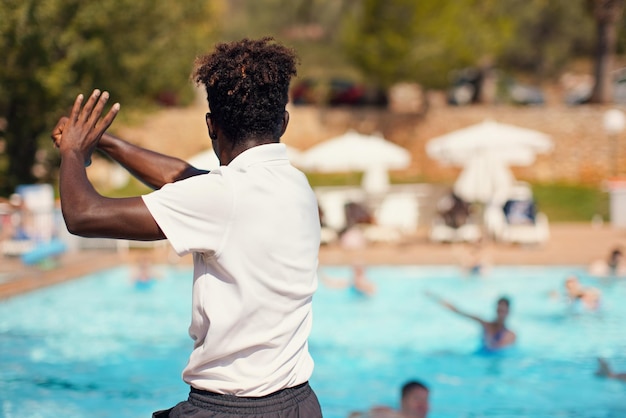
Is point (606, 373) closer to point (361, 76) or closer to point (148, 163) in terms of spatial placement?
point (148, 163)

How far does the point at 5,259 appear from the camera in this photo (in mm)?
13836

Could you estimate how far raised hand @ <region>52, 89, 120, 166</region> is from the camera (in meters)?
2.41

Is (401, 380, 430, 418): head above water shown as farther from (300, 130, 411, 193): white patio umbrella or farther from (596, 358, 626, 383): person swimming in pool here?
(300, 130, 411, 193): white patio umbrella

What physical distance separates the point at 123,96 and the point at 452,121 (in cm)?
1463

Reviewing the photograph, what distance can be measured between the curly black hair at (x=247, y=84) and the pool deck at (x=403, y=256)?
1006cm

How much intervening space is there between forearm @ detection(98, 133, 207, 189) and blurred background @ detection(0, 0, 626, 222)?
8102 millimetres

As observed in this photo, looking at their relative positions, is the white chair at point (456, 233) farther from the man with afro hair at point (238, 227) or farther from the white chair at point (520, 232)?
the man with afro hair at point (238, 227)

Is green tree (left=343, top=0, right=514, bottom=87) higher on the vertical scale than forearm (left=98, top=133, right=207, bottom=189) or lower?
higher

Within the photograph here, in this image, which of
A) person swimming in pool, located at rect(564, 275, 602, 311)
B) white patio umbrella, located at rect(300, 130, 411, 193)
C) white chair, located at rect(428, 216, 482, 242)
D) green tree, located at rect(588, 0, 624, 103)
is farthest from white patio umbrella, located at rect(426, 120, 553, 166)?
green tree, located at rect(588, 0, 624, 103)

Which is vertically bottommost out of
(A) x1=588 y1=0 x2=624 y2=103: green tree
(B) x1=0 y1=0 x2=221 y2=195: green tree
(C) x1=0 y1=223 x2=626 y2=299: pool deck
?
(C) x1=0 y1=223 x2=626 y2=299: pool deck

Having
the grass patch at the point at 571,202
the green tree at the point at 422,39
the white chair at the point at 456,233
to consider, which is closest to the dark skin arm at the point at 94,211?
the white chair at the point at 456,233

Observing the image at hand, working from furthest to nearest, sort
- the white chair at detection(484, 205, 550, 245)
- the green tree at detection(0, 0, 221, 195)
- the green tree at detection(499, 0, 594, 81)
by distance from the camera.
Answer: the green tree at detection(499, 0, 594, 81) < the white chair at detection(484, 205, 550, 245) < the green tree at detection(0, 0, 221, 195)

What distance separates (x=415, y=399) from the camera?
6355mm

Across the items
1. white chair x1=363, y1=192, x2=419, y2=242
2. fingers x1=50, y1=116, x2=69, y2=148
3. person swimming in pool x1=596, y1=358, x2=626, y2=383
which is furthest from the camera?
white chair x1=363, y1=192, x2=419, y2=242
